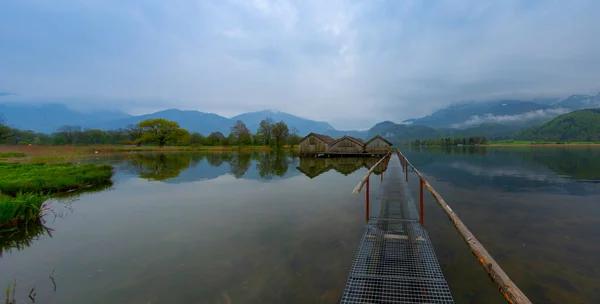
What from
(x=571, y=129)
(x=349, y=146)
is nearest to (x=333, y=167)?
(x=349, y=146)

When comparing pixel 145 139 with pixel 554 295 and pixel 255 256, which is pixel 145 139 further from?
pixel 554 295

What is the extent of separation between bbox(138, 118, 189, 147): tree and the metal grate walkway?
80.6m

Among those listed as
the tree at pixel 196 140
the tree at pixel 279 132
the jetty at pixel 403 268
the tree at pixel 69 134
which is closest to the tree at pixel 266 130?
the tree at pixel 279 132

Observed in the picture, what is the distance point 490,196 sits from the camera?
13688 millimetres

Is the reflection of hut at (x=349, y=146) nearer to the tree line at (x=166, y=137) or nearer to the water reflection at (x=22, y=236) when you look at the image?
the tree line at (x=166, y=137)

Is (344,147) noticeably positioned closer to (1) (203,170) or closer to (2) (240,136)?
(1) (203,170)

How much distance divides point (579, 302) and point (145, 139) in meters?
87.2

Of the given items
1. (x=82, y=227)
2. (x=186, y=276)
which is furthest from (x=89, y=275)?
(x=82, y=227)

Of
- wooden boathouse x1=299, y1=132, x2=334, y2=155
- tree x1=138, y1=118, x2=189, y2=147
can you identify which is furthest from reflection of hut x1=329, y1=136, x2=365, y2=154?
tree x1=138, y1=118, x2=189, y2=147

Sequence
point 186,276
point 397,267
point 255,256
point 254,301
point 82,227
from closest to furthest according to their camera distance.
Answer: point 254,301, point 397,267, point 186,276, point 255,256, point 82,227

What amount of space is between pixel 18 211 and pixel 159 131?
75.0m

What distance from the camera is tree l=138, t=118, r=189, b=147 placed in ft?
242

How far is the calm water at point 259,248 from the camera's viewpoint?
5.09m

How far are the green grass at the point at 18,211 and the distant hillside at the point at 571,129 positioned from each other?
19746cm
